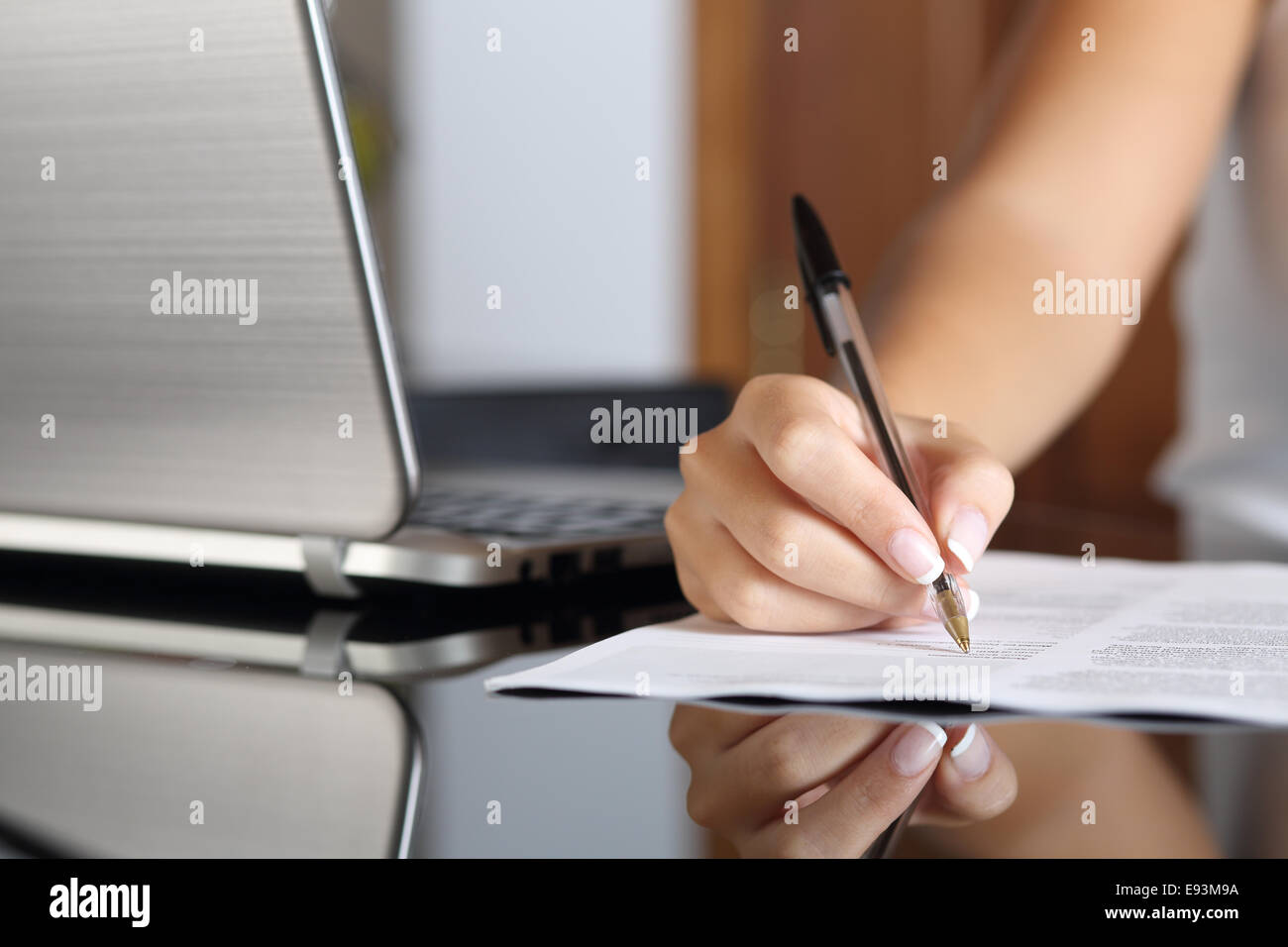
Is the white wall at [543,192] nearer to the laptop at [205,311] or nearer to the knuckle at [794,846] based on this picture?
the laptop at [205,311]

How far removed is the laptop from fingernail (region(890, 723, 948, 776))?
9.5 inches

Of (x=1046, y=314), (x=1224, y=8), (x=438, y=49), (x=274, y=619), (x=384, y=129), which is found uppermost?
(x=438, y=49)

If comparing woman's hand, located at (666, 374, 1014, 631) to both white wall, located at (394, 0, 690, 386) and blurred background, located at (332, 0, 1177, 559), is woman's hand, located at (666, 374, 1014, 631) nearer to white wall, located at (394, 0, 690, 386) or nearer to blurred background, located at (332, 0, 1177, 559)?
blurred background, located at (332, 0, 1177, 559)

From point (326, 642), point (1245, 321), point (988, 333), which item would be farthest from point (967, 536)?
point (1245, 321)

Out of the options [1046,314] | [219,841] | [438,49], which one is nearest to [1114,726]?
[219,841]

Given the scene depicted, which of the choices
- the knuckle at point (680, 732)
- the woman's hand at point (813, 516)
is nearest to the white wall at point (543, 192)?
the woman's hand at point (813, 516)

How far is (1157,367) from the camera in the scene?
2.20 meters

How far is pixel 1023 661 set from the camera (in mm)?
385

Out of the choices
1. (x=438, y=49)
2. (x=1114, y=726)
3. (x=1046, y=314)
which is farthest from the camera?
(x=438, y=49)

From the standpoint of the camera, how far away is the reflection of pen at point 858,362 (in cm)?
41

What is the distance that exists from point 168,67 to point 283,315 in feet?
0.35

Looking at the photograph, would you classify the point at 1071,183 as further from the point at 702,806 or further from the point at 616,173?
the point at 616,173
